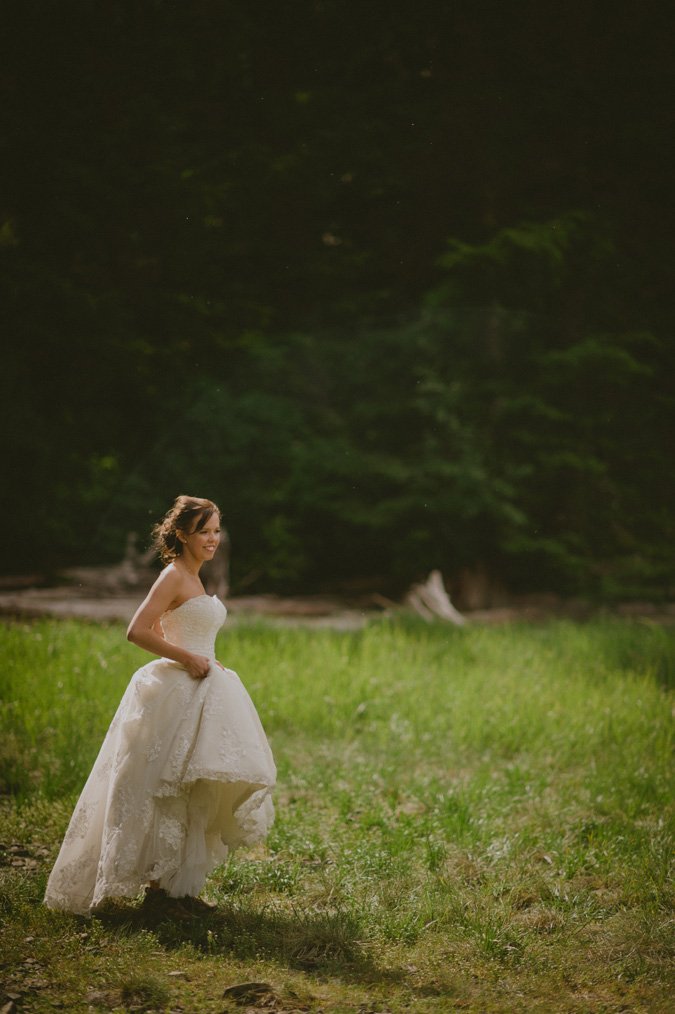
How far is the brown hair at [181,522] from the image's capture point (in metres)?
3.16

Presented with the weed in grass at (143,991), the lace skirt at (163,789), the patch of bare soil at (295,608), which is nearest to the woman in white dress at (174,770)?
the lace skirt at (163,789)

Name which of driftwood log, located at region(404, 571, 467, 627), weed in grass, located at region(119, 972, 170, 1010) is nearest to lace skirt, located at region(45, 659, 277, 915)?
weed in grass, located at region(119, 972, 170, 1010)

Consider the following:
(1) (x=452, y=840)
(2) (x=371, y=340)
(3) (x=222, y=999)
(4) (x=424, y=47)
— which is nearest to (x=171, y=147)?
(4) (x=424, y=47)

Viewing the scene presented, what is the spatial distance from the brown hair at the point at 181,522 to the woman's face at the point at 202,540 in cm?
2

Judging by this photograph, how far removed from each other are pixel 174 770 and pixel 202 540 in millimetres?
907

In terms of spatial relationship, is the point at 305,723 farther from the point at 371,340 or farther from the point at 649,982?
the point at 371,340

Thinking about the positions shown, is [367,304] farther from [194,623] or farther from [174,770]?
[174,770]

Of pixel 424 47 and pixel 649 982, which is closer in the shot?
pixel 649 982

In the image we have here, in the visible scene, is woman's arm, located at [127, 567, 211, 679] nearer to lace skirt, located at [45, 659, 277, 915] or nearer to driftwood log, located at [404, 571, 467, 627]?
lace skirt, located at [45, 659, 277, 915]

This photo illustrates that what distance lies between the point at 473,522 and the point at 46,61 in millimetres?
7629

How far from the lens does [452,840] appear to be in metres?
3.84

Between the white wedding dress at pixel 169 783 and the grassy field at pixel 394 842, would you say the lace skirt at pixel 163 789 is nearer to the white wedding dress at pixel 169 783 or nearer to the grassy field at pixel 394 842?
the white wedding dress at pixel 169 783

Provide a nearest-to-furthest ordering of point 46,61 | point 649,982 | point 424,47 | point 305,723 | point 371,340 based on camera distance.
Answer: point 649,982 < point 305,723 < point 46,61 < point 424,47 < point 371,340

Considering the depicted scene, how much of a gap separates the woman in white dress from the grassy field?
20cm
